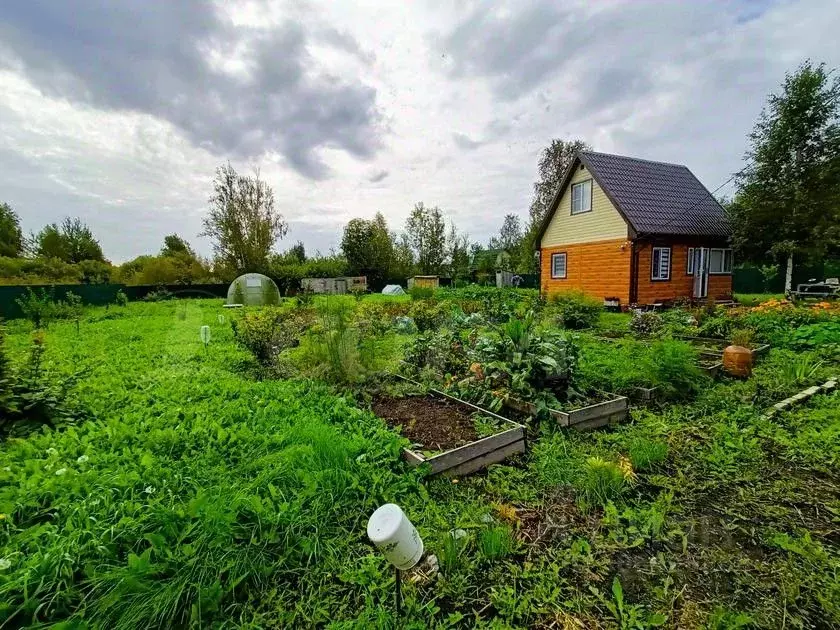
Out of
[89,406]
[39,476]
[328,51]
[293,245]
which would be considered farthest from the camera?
[293,245]

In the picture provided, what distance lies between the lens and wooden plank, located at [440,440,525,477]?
262 cm

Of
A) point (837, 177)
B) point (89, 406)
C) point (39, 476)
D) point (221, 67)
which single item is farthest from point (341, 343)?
point (837, 177)

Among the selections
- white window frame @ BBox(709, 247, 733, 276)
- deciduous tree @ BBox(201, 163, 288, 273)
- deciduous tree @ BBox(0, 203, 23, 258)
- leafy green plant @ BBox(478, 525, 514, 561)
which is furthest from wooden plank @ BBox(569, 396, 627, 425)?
deciduous tree @ BBox(0, 203, 23, 258)

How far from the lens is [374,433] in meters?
2.87

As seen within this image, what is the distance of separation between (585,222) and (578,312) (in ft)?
19.1

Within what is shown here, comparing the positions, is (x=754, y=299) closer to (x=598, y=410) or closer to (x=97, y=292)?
(x=598, y=410)

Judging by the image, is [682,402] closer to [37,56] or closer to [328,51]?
[328,51]

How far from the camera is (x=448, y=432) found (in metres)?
3.08

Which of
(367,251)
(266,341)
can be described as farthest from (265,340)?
(367,251)

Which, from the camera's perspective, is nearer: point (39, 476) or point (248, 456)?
point (39, 476)

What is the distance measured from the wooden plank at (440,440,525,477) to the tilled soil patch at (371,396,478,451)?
0.18 meters

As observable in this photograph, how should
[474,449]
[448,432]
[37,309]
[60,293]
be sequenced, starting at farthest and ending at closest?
[60,293] < [37,309] < [448,432] < [474,449]

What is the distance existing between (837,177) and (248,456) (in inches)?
732

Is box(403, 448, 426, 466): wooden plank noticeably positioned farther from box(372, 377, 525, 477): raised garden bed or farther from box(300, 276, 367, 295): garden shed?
box(300, 276, 367, 295): garden shed
